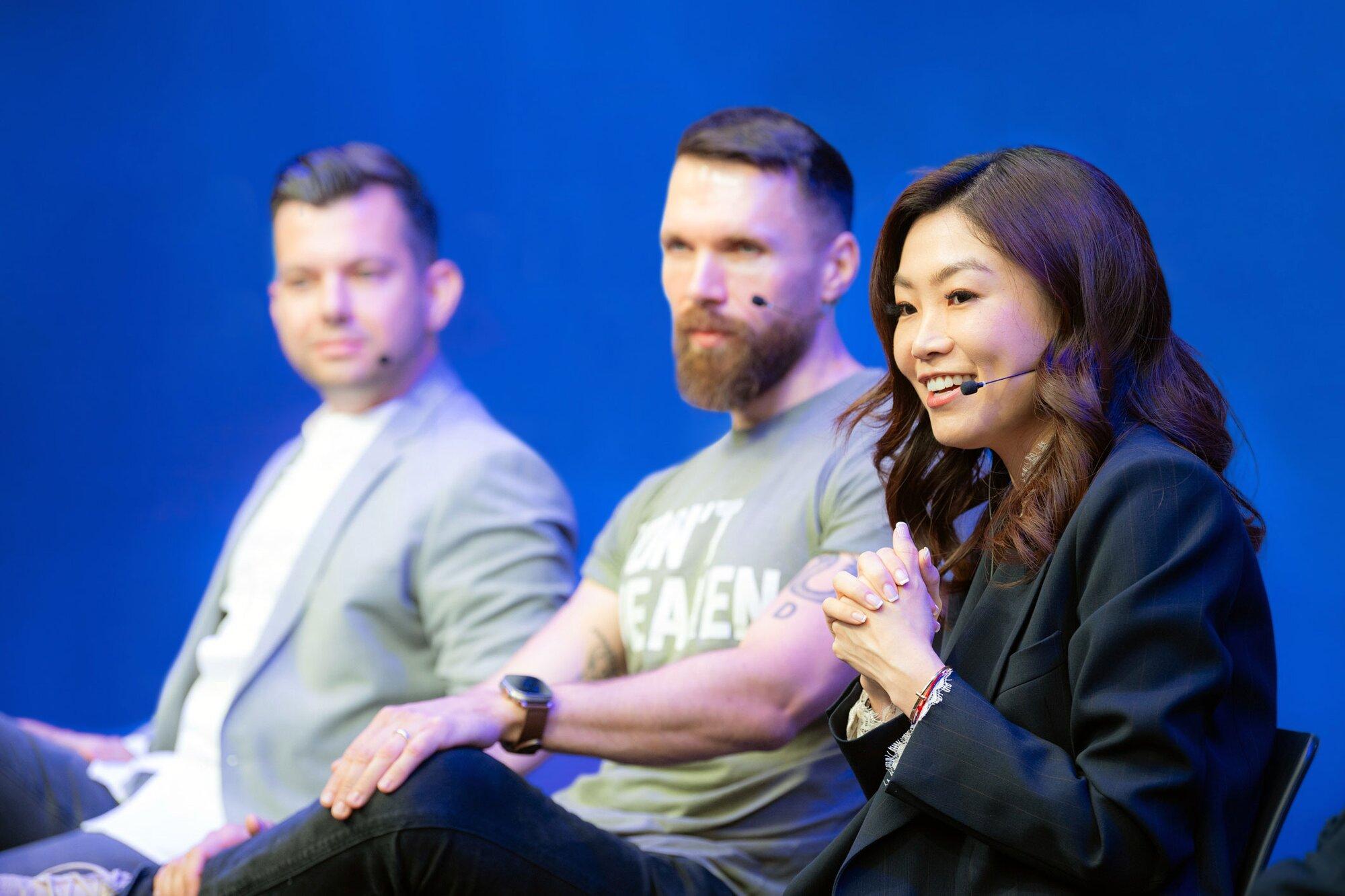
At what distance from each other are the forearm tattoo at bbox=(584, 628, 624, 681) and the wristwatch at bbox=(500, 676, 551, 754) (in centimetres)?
41

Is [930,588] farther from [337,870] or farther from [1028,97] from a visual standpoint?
[1028,97]

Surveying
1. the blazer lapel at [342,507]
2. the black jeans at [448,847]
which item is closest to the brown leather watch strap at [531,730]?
the black jeans at [448,847]

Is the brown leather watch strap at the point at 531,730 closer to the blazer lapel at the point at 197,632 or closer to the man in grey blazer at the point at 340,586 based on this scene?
the man in grey blazer at the point at 340,586

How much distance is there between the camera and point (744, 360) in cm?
241

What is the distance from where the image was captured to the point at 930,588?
1.55 meters

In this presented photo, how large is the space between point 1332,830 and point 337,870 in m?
1.15

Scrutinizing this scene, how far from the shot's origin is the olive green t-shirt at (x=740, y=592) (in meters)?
2.03

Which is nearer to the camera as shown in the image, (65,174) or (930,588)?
(930,588)

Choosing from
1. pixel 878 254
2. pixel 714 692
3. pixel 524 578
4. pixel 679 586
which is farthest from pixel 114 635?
pixel 878 254

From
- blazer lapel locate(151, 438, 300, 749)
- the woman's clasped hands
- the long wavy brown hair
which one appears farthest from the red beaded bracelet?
blazer lapel locate(151, 438, 300, 749)

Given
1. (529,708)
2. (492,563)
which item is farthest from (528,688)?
(492,563)

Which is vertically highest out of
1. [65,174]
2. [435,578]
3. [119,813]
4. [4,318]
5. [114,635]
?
[65,174]

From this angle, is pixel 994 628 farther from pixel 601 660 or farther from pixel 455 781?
pixel 601 660

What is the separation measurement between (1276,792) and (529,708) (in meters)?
1.02
